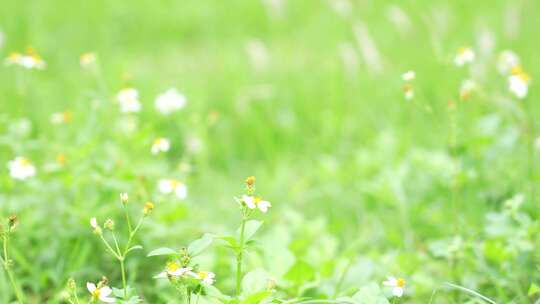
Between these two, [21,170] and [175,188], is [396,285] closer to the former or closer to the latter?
[175,188]

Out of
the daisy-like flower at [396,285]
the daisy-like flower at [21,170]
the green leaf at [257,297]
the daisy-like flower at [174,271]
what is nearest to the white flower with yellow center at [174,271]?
A: the daisy-like flower at [174,271]

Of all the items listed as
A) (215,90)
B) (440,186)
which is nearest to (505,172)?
(440,186)

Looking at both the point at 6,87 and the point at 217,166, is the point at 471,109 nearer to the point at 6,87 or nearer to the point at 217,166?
the point at 217,166

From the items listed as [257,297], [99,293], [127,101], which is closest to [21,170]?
[127,101]

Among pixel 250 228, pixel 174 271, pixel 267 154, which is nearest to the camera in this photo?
pixel 174 271

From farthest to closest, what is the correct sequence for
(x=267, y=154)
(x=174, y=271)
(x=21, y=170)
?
(x=267, y=154), (x=21, y=170), (x=174, y=271)

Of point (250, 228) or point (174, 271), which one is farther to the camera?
point (250, 228)

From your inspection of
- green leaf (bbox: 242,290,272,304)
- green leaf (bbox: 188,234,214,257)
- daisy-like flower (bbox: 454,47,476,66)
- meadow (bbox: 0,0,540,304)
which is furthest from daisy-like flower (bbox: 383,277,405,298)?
daisy-like flower (bbox: 454,47,476,66)

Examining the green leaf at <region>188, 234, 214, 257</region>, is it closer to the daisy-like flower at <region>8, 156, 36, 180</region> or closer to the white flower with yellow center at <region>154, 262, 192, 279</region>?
the white flower with yellow center at <region>154, 262, 192, 279</region>

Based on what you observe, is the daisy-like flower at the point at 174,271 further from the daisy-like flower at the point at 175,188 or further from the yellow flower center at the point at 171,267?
the daisy-like flower at the point at 175,188
